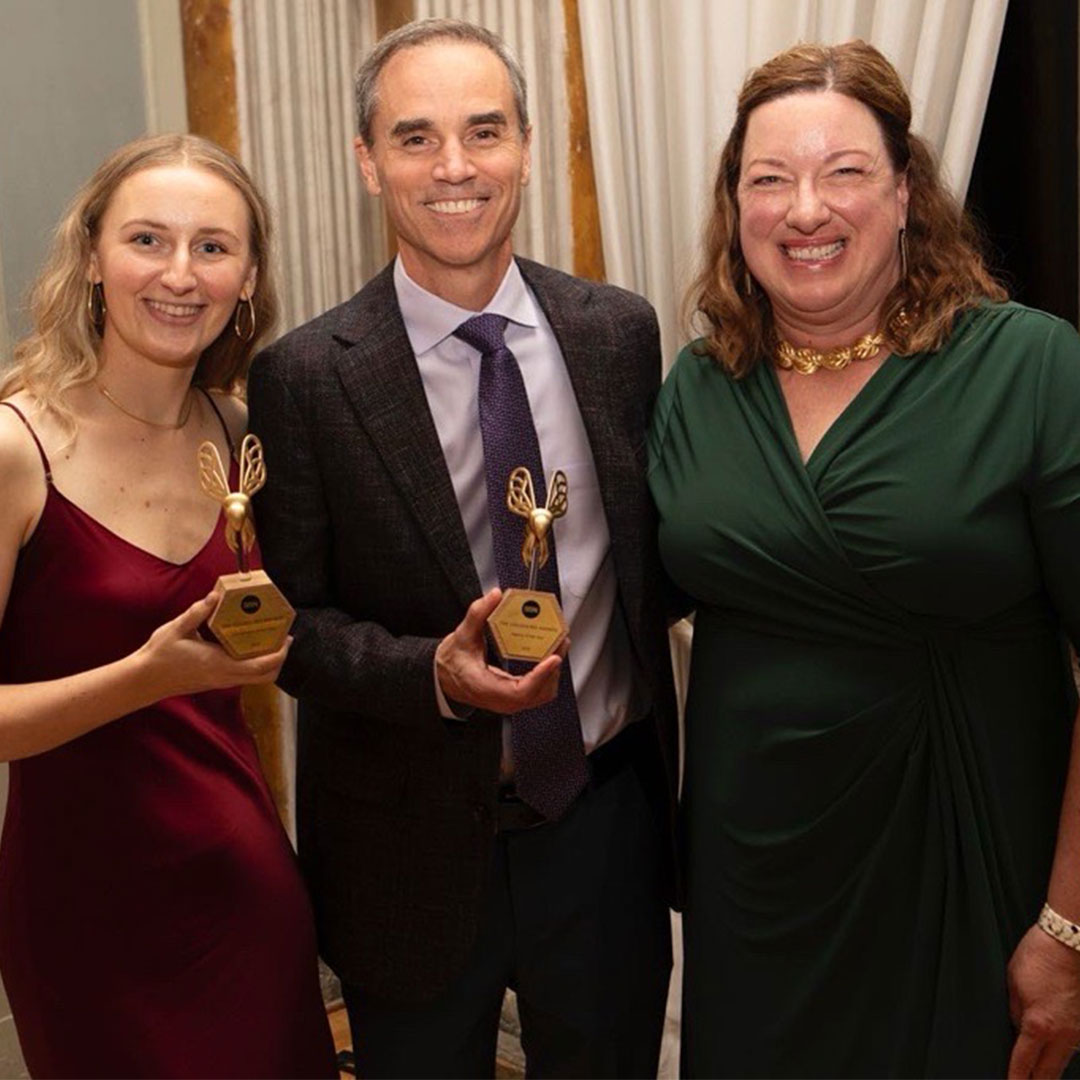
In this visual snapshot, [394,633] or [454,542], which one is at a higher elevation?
[454,542]

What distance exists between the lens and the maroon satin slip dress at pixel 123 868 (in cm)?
182

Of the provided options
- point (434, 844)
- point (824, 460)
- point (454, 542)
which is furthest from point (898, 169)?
point (434, 844)

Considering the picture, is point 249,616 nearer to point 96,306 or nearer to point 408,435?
point 408,435

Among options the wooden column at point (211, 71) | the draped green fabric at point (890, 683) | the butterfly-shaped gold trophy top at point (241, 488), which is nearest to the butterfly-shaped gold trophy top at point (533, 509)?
the draped green fabric at point (890, 683)

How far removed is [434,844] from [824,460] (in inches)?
27.9

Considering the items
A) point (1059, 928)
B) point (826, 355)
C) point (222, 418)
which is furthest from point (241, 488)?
point (1059, 928)

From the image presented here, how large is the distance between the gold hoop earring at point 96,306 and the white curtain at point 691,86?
4.30 ft

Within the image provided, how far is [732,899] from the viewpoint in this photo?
76.3 inches

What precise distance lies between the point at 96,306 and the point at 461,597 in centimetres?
63

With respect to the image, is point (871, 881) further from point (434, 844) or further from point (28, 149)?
point (28, 149)

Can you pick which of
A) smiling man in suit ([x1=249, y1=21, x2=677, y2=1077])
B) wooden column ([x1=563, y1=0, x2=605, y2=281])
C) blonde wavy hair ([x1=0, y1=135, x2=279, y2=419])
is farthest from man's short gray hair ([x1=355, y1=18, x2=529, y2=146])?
wooden column ([x1=563, y1=0, x2=605, y2=281])

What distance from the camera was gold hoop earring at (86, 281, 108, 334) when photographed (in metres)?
1.94

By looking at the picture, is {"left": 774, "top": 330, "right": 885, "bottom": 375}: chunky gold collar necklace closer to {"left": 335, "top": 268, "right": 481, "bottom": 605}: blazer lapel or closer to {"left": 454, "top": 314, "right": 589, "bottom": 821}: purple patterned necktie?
{"left": 454, "top": 314, "right": 589, "bottom": 821}: purple patterned necktie

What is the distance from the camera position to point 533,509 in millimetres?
1810
